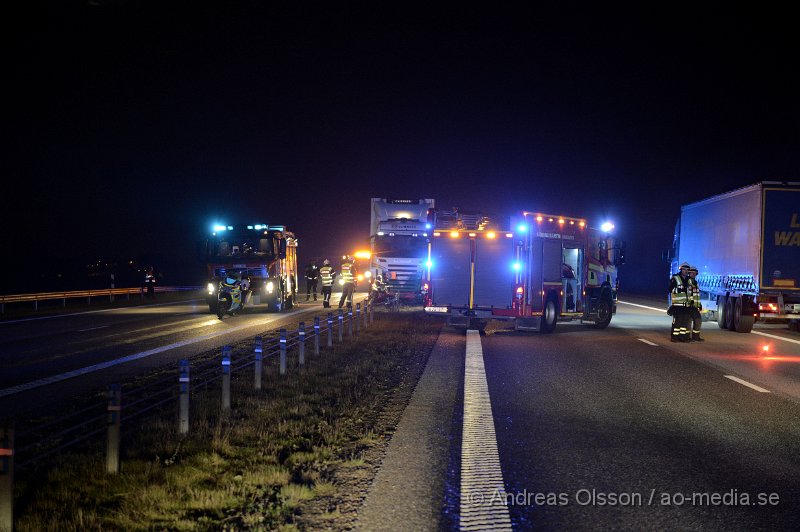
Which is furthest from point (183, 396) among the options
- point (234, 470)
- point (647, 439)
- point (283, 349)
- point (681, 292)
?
point (681, 292)

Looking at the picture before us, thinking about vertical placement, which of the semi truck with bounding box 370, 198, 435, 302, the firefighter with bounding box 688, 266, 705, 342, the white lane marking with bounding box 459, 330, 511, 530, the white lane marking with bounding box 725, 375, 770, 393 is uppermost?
the semi truck with bounding box 370, 198, 435, 302

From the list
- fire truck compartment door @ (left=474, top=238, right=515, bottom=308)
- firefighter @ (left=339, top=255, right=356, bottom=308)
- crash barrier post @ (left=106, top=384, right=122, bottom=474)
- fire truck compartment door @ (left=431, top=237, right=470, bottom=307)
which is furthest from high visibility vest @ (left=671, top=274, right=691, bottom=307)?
crash barrier post @ (left=106, top=384, right=122, bottom=474)

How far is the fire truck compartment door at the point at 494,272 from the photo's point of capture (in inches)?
739

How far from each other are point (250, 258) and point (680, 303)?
15.3 metres

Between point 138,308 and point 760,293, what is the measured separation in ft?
77.1

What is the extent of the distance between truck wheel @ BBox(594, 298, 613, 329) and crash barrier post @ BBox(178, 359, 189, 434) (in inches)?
628

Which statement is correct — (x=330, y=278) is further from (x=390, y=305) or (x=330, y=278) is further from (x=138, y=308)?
(x=138, y=308)

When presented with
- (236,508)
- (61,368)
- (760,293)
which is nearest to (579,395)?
(236,508)

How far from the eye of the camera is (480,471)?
20.4 feet

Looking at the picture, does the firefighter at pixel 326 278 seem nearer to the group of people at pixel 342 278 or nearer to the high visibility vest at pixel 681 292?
the group of people at pixel 342 278

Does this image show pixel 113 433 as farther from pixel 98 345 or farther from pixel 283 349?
pixel 98 345

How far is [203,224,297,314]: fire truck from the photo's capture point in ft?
85.7

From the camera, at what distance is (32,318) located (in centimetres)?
2547

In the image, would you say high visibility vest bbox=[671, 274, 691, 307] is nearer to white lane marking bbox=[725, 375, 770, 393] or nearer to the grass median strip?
white lane marking bbox=[725, 375, 770, 393]
